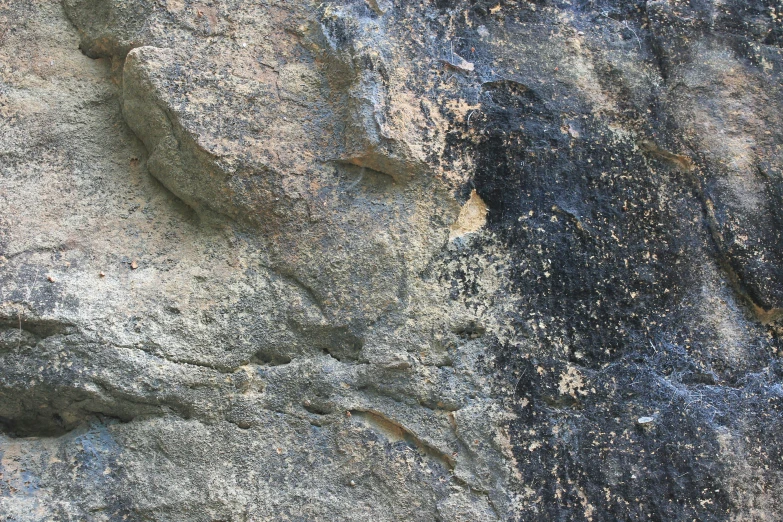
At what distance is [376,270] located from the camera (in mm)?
1592

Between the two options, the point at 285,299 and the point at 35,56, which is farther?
the point at 35,56

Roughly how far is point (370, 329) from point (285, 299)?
190 millimetres

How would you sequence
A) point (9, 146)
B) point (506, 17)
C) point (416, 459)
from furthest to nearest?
point (506, 17), point (9, 146), point (416, 459)

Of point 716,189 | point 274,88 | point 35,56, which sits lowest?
point 35,56

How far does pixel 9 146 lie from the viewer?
1.65 metres

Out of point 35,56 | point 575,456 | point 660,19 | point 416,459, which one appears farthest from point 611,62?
point 35,56

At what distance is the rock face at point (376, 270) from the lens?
4.96 ft

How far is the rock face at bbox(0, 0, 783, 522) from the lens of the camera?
1511 millimetres

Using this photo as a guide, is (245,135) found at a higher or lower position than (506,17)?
lower

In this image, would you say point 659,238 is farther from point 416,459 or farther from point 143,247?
point 143,247

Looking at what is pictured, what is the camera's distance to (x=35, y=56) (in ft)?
5.64

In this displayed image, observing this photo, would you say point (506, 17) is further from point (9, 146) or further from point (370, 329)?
point (9, 146)

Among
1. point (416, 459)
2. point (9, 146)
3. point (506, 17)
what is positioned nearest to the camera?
point (416, 459)

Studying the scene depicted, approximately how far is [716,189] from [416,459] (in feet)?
3.05
